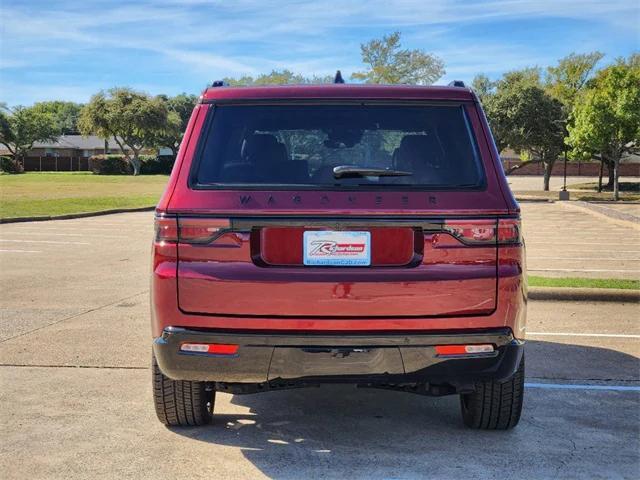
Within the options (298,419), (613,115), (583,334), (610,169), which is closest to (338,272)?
(298,419)

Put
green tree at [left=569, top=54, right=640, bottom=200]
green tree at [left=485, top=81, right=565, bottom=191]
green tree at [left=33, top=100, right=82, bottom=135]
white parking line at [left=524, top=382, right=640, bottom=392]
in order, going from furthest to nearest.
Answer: green tree at [left=33, top=100, right=82, bottom=135], green tree at [left=485, top=81, right=565, bottom=191], green tree at [left=569, top=54, right=640, bottom=200], white parking line at [left=524, top=382, right=640, bottom=392]

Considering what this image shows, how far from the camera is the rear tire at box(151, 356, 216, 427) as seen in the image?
414 centimetres

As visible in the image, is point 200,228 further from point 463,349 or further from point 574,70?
point 574,70

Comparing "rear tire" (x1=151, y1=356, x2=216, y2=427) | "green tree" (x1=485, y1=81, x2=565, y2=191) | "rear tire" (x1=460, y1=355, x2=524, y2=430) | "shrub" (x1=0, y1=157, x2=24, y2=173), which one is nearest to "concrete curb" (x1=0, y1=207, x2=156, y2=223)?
"rear tire" (x1=151, y1=356, x2=216, y2=427)

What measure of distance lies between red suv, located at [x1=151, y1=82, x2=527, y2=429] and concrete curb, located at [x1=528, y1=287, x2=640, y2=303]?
513 centimetres

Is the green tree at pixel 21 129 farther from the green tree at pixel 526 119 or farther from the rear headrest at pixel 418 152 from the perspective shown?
the rear headrest at pixel 418 152

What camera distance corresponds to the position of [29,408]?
15.5 ft

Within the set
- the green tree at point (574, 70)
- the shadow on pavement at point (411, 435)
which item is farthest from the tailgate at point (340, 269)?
the green tree at point (574, 70)

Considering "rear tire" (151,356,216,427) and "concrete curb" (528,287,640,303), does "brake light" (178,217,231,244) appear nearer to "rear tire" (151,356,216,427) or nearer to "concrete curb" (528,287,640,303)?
"rear tire" (151,356,216,427)

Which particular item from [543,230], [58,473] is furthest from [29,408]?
[543,230]

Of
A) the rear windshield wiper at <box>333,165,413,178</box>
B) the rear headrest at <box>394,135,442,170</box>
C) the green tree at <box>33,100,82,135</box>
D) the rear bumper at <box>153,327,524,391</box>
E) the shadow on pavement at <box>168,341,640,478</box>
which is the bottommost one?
the shadow on pavement at <box>168,341,640,478</box>

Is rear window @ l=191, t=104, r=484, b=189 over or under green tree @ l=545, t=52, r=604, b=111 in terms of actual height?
under

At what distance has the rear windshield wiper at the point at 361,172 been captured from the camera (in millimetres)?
3652

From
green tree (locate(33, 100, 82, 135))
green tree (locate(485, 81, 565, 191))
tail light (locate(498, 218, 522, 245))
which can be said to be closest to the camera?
tail light (locate(498, 218, 522, 245))
